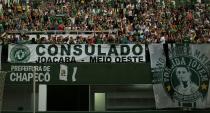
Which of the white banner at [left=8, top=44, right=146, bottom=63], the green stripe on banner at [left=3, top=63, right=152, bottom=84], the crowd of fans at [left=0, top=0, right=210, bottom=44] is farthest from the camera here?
the crowd of fans at [left=0, top=0, right=210, bottom=44]

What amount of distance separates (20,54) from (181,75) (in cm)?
745

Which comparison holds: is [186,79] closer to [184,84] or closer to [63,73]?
[184,84]

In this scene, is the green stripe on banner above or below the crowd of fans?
below

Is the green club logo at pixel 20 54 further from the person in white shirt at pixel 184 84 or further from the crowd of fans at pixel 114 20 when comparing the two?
the person in white shirt at pixel 184 84

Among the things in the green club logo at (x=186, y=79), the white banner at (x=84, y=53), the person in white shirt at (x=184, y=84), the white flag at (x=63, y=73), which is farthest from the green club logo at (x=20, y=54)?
the person in white shirt at (x=184, y=84)

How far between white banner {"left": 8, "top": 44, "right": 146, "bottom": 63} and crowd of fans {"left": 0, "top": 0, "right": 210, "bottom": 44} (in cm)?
66

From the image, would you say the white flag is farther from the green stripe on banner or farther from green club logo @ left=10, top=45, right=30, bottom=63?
green club logo @ left=10, top=45, right=30, bottom=63

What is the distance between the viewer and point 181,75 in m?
Result: 24.3

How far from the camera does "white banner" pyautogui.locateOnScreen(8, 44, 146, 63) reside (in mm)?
24766

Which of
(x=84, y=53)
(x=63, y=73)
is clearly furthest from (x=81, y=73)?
(x=84, y=53)

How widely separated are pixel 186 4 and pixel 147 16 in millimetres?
4226

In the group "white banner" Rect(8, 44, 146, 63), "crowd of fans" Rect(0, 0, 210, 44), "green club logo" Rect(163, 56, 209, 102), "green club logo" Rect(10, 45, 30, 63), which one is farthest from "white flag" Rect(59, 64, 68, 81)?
"green club logo" Rect(163, 56, 209, 102)

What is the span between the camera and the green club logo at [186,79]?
2416 cm

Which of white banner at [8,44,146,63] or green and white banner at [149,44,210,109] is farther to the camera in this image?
white banner at [8,44,146,63]
